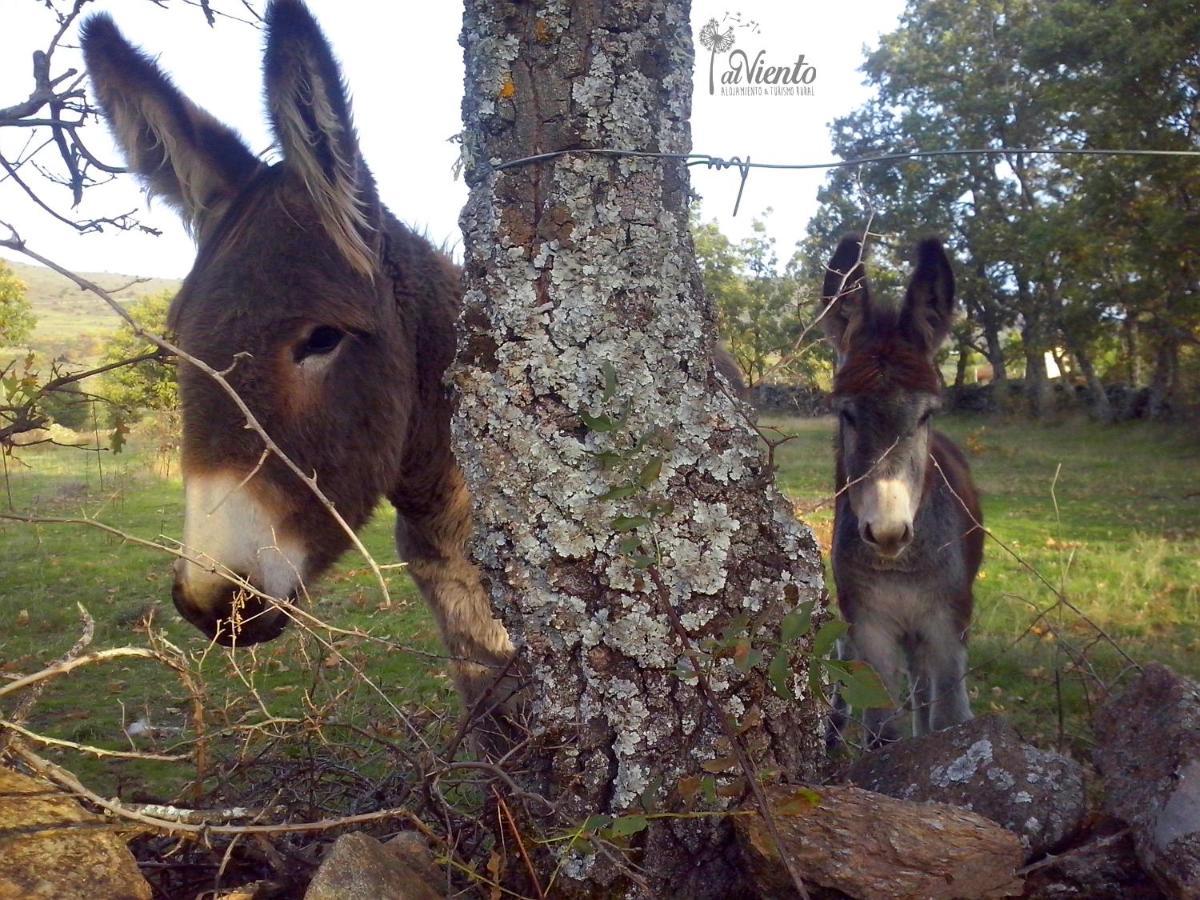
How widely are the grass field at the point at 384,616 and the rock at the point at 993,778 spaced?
782mm

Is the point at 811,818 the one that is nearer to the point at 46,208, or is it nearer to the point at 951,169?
the point at 46,208

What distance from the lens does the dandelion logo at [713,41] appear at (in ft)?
10.4

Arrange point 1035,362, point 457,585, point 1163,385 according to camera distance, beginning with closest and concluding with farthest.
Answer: point 457,585
point 1163,385
point 1035,362

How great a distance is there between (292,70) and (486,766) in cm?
187

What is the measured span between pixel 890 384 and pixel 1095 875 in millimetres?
2638

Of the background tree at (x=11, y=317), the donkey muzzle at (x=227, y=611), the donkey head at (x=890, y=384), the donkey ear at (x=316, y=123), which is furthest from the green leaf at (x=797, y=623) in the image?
the background tree at (x=11, y=317)

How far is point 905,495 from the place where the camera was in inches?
147

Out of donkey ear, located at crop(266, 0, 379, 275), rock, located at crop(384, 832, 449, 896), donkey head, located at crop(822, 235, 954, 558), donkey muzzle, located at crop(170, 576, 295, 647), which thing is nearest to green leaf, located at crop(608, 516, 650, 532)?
rock, located at crop(384, 832, 449, 896)

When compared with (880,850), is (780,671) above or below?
above

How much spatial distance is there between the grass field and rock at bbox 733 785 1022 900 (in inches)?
30.9

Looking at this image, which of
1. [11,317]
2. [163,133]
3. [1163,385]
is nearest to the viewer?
[163,133]

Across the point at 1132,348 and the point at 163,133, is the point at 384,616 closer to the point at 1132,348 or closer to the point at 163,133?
the point at 163,133

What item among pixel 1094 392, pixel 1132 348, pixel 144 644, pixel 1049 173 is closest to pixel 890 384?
pixel 144 644

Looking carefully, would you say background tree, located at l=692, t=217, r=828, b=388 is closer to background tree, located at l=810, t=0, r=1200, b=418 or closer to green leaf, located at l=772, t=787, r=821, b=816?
green leaf, located at l=772, t=787, r=821, b=816
